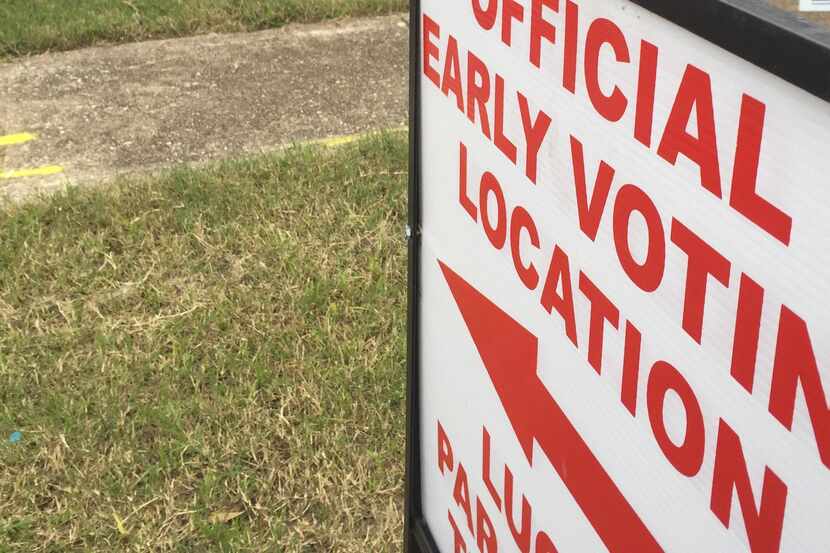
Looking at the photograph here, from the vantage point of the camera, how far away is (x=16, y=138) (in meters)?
5.27

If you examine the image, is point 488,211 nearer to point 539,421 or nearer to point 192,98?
point 539,421

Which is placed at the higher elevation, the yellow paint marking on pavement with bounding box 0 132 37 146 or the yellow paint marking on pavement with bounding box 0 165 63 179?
the yellow paint marking on pavement with bounding box 0 132 37 146

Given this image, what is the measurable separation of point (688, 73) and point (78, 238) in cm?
355

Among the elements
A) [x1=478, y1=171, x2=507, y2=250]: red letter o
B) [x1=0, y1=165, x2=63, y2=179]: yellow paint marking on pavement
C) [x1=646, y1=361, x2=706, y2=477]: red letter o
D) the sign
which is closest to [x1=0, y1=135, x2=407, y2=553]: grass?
[x1=0, y1=165, x2=63, y2=179]: yellow paint marking on pavement

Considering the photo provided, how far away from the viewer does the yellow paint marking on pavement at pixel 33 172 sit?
494cm

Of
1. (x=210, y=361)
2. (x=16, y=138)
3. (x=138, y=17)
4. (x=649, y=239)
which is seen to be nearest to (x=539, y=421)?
(x=649, y=239)

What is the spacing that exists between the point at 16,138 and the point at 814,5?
4389mm

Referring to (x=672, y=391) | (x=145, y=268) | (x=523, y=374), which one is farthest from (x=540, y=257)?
(x=145, y=268)

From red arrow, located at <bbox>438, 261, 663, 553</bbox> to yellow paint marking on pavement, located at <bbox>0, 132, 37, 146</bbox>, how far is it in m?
3.83

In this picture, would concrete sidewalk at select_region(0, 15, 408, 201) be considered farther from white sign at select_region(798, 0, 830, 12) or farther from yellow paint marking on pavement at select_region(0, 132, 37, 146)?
white sign at select_region(798, 0, 830, 12)

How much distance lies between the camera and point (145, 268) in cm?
416

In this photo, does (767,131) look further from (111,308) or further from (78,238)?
(78,238)

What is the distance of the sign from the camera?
3.48ft

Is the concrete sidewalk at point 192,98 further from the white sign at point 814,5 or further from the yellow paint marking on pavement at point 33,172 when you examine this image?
the white sign at point 814,5
